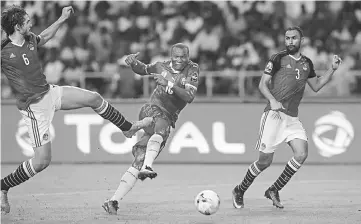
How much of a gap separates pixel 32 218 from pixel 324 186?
506cm

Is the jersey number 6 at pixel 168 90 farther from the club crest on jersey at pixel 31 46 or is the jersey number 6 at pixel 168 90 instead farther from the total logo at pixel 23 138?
the total logo at pixel 23 138

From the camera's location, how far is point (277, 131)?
35.9 ft

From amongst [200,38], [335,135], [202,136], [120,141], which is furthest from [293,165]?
[200,38]

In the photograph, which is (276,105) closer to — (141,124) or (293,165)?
(293,165)

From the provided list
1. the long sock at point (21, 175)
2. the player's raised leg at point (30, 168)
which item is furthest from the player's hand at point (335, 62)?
the long sock at point (21, 175)

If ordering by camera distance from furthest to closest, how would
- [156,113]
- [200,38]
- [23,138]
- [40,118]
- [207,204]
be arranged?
[200,38] < [23,138] < [156,113] < [40,118] < [207,204]

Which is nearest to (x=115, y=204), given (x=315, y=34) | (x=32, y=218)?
(x=32, y=218)

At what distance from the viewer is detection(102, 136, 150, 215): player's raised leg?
33.6 feet

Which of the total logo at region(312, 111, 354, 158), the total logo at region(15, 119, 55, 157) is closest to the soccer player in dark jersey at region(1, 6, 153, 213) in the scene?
the total logo at region(15, 119, 55, 157)

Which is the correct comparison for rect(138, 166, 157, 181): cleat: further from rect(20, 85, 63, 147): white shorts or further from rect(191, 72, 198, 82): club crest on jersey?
rect(191, 72, 198, 82): club crest on jersey

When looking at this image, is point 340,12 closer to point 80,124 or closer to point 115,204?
point 80,124

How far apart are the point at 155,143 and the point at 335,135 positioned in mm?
6439

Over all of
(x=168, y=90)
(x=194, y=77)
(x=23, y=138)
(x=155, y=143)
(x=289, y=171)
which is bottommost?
(x=23, y=138)

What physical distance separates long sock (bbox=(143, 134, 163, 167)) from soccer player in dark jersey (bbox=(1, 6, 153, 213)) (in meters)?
0.89
